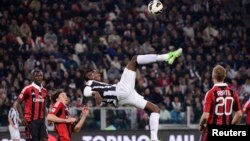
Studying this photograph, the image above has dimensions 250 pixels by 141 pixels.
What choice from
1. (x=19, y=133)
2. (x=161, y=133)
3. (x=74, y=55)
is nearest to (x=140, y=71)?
(x=74, y=55)

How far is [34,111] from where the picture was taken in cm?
1770

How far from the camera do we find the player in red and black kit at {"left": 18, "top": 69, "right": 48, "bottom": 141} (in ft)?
57.8

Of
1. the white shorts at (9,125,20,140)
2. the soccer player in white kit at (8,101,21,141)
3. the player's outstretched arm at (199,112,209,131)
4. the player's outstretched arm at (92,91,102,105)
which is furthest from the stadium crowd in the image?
the player's outstretched arm at (199,112,209,131)

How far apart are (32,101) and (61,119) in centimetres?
383

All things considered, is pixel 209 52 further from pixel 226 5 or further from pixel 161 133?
A: pixel 161 133

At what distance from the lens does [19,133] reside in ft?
66.5

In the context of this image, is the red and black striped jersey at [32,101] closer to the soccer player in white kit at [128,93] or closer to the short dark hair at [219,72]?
the soccer player in white kit at [128,93]

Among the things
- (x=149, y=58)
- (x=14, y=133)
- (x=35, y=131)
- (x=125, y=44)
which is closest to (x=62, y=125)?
(x=149, y=58)

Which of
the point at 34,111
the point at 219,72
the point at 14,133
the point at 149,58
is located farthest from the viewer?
the point at 14,133

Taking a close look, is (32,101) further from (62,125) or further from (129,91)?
(62,125)

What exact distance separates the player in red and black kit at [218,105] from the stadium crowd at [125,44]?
27.9ft

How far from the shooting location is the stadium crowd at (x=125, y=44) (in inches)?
936

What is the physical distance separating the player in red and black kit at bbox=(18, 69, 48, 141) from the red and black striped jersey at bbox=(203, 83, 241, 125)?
5.46 m

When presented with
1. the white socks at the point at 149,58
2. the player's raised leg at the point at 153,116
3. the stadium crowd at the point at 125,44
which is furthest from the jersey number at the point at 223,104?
the stadium crowd at the point at 125,44
